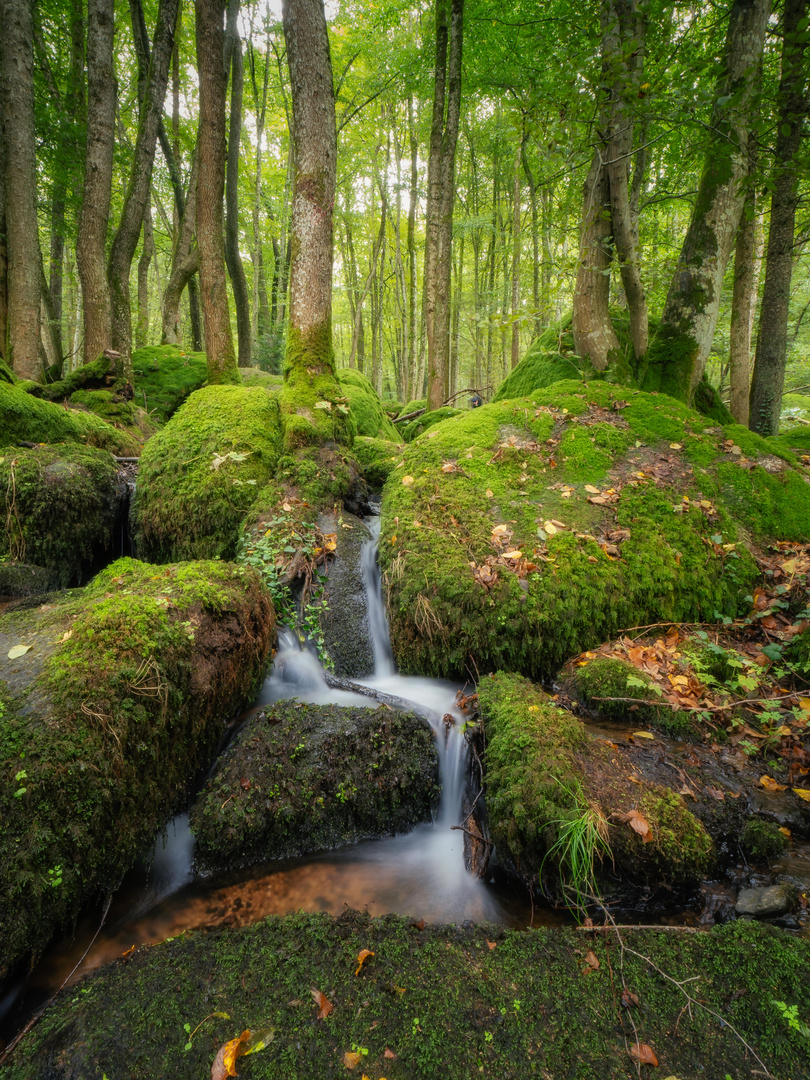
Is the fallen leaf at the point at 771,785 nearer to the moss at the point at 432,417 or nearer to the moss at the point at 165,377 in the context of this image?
the moss at the point at 432,417

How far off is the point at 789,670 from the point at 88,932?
4450 millimetres

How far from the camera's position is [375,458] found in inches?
267

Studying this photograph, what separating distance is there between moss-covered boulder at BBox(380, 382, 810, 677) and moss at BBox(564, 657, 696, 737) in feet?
0.97

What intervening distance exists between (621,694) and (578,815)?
1.23m

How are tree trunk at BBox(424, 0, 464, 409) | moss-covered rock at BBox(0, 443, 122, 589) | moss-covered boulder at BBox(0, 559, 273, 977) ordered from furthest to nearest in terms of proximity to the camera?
1. tree trunk at BBox(424, 0, 464, 409)
2. moss-covered rock at BBox(0, 443, 122, 589)
3. moss-covered boulder at BBox(0, 559, 273, 977)

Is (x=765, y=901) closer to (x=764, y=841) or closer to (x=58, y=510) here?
(x=764, y=841)

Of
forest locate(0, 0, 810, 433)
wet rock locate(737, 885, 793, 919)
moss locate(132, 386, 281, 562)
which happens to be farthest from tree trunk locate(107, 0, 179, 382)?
wet rock locate(737, 885, 793, 919)

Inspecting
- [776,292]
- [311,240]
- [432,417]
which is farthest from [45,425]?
A: [776,292]

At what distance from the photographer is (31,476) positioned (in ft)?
15.3

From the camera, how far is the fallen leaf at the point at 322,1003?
1758 millimetres

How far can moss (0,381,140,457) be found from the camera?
219 inches

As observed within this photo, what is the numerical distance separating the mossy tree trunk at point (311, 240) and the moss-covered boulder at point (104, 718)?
295 centimetres

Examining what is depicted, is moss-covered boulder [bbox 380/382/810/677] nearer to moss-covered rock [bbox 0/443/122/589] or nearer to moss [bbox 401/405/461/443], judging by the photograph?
moss [bbox 401/405/461/443]

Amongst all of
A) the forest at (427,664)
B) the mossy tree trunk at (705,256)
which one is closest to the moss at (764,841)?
the forest at (427,664)
